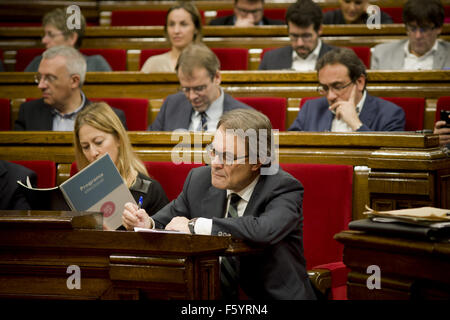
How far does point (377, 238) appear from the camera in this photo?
921 mm

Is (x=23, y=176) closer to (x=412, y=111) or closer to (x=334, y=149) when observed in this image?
(x=334, y=149)

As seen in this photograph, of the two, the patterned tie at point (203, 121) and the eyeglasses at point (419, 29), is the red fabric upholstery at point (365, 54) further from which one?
the patterned tie at point (203, 121)

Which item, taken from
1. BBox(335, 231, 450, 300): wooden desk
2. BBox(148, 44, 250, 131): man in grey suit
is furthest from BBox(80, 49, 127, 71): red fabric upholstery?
BBox(335, 231, 450, 300): wooden desk

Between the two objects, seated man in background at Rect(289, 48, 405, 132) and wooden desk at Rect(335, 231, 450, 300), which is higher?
seated man in background at Rect(289, 48, 405, 132)

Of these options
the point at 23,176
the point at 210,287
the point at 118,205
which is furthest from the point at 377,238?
the point at 23,176

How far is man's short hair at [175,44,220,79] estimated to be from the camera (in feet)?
6.44

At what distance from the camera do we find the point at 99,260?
1004 millimetres

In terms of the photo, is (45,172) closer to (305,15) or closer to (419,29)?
(305,15)

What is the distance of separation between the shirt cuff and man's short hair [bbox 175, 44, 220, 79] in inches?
35.0

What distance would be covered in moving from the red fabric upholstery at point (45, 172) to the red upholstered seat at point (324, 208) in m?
0.62

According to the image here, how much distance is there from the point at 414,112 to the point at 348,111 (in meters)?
0.26

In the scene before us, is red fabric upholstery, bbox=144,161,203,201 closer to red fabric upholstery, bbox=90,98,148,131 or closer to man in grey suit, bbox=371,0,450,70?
red fabric upholstery, bbox=90,98,148,131

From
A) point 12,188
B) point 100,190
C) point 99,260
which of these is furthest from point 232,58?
point 99,260
